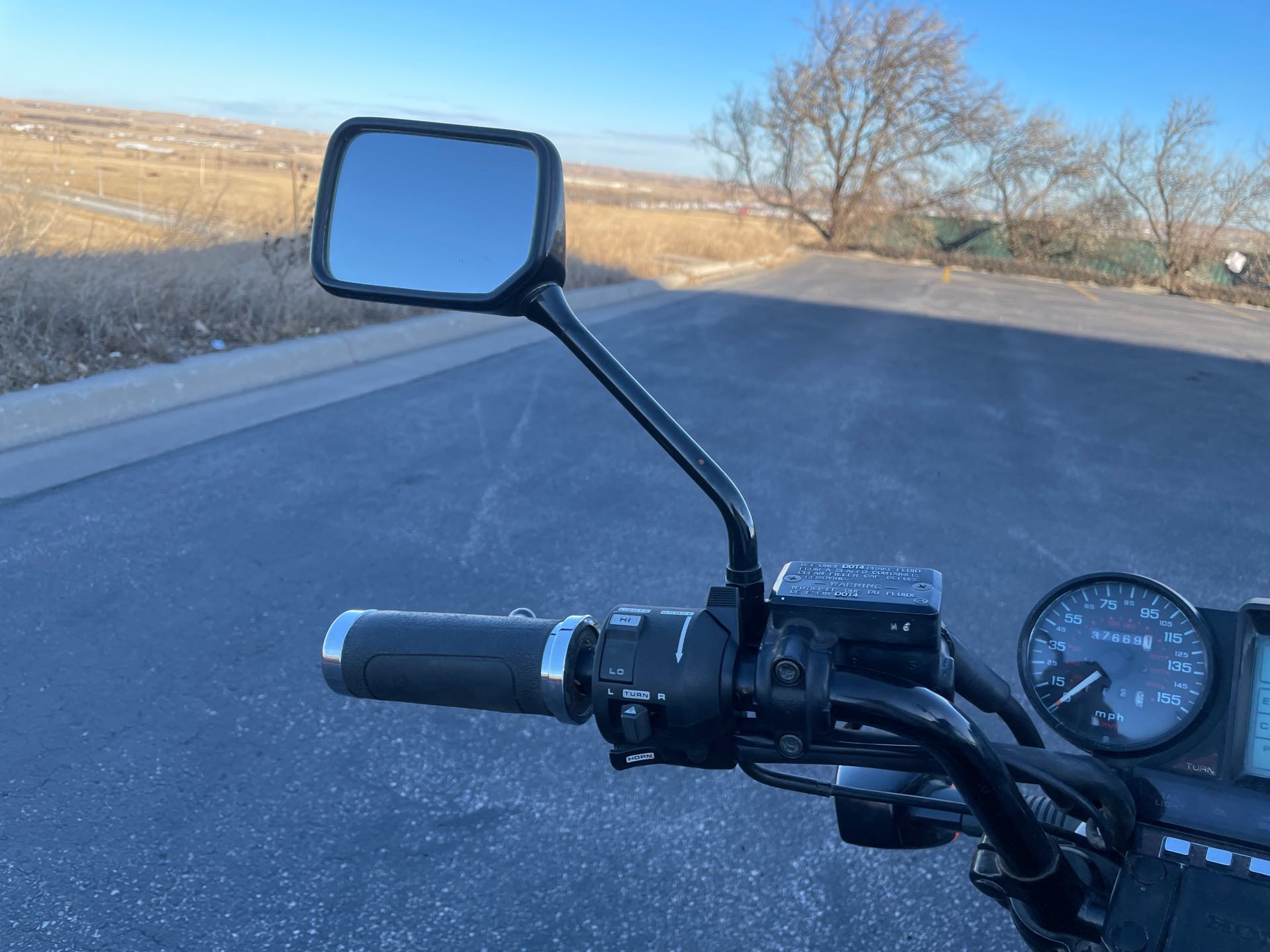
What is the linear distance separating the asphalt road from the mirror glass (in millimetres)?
1659

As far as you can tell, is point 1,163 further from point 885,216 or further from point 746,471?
point 885,216

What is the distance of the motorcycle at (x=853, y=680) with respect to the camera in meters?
1.06

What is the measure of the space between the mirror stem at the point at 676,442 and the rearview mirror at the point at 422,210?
0.55 ft

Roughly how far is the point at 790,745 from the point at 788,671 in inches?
3.2

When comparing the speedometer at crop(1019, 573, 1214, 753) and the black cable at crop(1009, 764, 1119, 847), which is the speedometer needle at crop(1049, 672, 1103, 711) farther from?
the black cable at crop(1009, 764, 1119, 847)

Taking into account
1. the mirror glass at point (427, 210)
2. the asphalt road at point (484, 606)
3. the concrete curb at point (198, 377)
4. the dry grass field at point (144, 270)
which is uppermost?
the mirror glass at point (427, 210)

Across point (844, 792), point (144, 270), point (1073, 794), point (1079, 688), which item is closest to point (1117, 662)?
point (1079, 688)

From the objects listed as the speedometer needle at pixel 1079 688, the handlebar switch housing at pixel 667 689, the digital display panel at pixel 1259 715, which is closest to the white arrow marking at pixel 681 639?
the handlebar switch housing at pixel 667 689

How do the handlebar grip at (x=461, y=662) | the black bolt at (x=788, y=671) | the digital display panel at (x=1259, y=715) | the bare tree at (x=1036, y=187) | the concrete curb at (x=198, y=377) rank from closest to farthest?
the black bolt at (x=788, y=671), the handlebar grip at (x=461, y=662), the digital display panel at (x=1259, y=715), the concrete curb at (x=198, y=377), the bare tree at (x=1036, y=187)

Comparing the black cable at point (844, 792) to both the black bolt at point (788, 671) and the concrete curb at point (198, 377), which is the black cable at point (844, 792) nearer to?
the black bolt at point (788, 671)

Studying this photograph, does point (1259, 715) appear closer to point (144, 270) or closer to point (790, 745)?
point (790, 745)

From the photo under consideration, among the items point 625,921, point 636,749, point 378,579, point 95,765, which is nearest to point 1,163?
point 378,579

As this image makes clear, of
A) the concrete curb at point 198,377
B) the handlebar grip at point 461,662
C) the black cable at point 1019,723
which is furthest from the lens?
the concrete curb at point 198,377

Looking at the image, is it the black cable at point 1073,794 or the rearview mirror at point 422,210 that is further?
the rearview mirror at point 422,210
